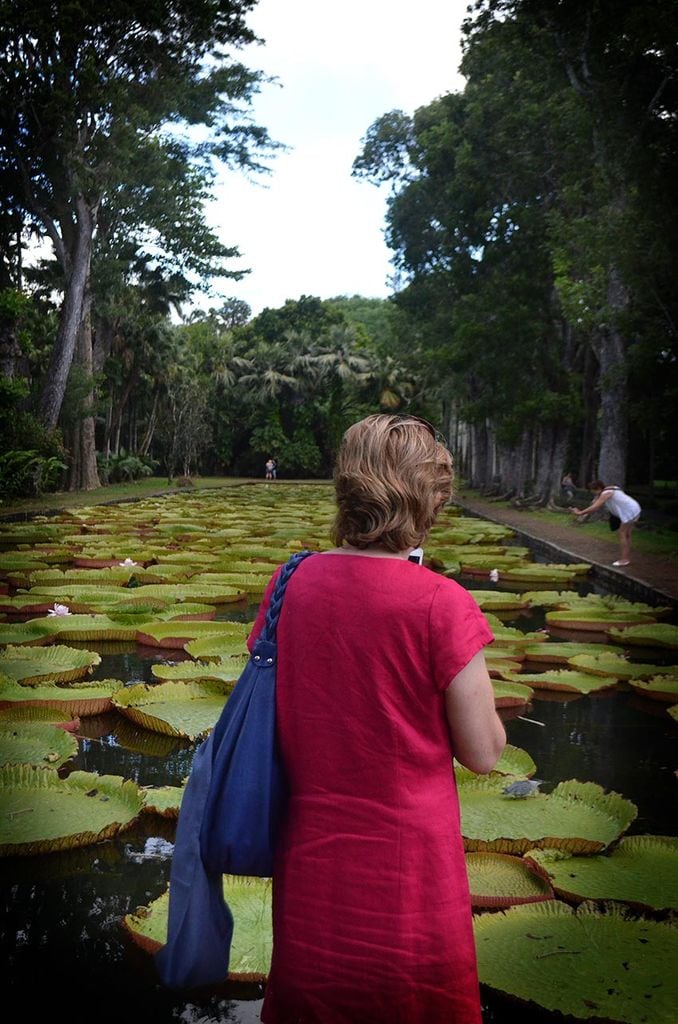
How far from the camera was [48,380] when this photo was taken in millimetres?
18750

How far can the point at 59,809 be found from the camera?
2.70 m

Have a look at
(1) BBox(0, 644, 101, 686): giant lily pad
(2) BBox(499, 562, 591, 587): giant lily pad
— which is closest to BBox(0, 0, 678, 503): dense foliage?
(2) BBox(499, 562, 591, 587): giant lily pad

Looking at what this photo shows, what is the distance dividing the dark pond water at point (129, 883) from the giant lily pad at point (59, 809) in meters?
0.06

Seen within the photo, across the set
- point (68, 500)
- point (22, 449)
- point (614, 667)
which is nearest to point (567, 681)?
point (614, 667)

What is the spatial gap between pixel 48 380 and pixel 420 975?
18.9m

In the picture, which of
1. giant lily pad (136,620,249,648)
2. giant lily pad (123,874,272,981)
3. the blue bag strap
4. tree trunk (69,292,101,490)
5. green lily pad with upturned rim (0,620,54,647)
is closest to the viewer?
the blue bag strap

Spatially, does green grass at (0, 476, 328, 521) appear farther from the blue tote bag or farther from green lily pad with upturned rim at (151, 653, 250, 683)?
the blue tote bag

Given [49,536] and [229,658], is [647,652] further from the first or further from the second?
[49,536]

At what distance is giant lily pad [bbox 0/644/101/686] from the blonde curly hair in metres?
3.15

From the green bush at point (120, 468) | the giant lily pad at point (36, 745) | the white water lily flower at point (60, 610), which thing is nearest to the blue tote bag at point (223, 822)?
the giant lily pad at point (36, 745)

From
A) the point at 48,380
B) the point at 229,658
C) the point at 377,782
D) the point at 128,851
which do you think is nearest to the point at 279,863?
the point at 377,782

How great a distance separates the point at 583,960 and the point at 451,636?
3.65 feet

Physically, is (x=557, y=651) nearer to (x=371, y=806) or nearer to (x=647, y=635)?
(x=647, y=635)

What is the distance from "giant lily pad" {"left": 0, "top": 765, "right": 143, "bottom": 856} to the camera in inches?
100.0
